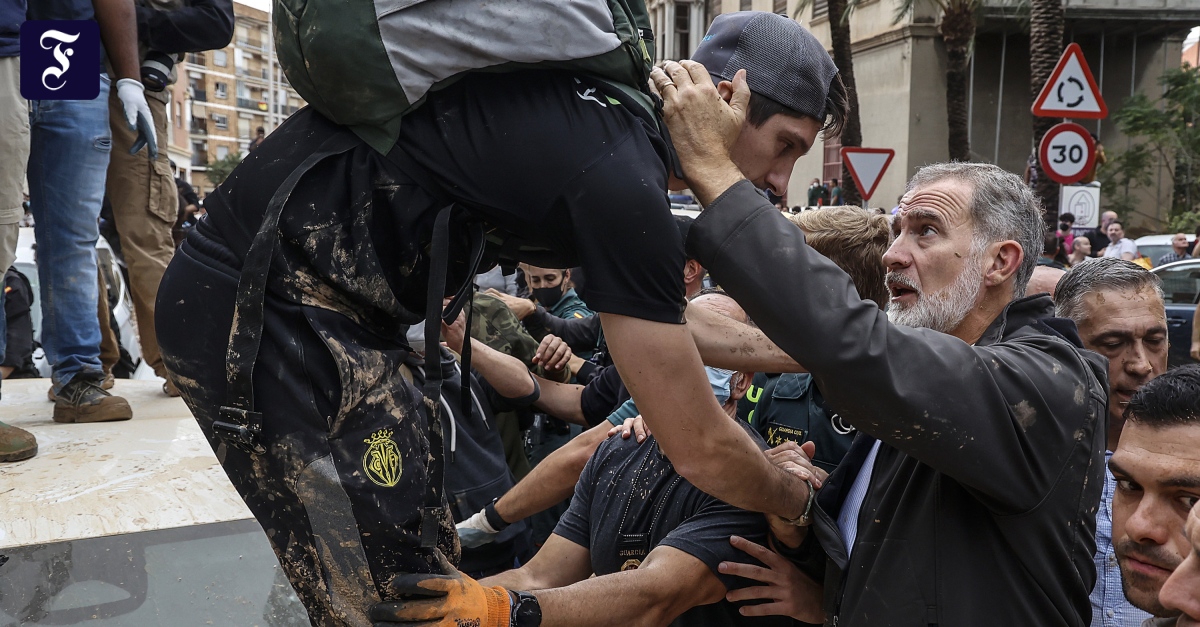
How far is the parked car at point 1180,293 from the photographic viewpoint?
10.4 m

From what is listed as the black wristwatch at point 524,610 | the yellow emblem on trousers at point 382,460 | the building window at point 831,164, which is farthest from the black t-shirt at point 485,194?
the building window at point 831,164

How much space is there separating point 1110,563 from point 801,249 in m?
1.64

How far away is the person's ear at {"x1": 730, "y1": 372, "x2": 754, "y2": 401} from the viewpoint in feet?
11.2

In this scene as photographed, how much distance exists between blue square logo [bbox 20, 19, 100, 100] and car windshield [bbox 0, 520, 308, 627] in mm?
1857

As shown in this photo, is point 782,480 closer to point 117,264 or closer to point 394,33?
point 394,33

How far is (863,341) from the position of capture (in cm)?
183

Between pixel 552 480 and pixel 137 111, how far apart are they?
2.48 metres

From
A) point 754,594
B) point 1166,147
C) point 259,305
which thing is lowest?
point 754,594

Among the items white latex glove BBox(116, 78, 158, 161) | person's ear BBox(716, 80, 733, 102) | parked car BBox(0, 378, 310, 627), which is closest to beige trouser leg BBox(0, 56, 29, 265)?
white latex glove BBox(116, 78, 158, 161)

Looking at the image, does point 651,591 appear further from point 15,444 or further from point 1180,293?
point 1180,293

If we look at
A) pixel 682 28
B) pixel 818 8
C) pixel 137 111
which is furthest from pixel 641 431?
pixel 682 28

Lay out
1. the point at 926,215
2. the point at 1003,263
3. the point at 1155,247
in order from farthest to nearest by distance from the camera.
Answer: the point at 1155,247
the point at 926,215
the point at 1003,263

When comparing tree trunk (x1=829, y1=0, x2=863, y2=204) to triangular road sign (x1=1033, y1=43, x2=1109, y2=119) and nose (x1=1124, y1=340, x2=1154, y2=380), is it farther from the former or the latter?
nose (x1=1124, y1=340, x2=1154, y2=380)

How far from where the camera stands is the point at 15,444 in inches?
150
